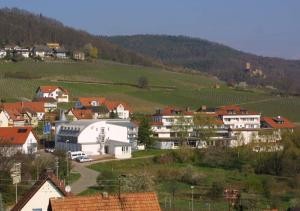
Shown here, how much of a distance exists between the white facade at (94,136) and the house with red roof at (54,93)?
1712 cm

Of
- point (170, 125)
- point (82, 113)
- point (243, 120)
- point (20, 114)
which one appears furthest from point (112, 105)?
point (243, 120)

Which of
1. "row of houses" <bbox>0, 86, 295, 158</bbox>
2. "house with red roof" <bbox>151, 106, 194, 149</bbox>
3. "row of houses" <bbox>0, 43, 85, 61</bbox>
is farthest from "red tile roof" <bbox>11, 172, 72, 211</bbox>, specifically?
"row of houses" <bbox>0, 43, 85, 61</bbox>

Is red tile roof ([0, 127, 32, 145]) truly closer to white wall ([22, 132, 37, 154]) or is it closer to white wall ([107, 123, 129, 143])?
white wall ([22, 132, 37, 154])

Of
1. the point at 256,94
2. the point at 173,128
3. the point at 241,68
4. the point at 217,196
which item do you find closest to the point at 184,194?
the point at 217,196

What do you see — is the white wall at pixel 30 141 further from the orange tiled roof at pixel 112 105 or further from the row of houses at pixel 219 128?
the orange tiled roof at pixel 112 105

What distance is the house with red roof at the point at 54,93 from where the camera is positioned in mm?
65500

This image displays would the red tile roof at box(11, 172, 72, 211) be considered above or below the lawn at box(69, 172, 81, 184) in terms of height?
above

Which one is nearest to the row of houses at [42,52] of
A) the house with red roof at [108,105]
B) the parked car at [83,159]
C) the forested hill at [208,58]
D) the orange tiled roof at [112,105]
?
the house with red roof at [108,105]

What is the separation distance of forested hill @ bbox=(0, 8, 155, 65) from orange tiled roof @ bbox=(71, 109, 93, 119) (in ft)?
150

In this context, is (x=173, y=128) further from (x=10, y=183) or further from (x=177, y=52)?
(x=177, y=52)

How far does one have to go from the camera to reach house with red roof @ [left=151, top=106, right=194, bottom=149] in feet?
168

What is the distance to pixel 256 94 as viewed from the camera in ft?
253

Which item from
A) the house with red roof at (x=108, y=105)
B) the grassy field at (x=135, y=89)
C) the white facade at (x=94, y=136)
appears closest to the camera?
the white facade at (x=94, y=136)

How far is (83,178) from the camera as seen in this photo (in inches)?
1366
